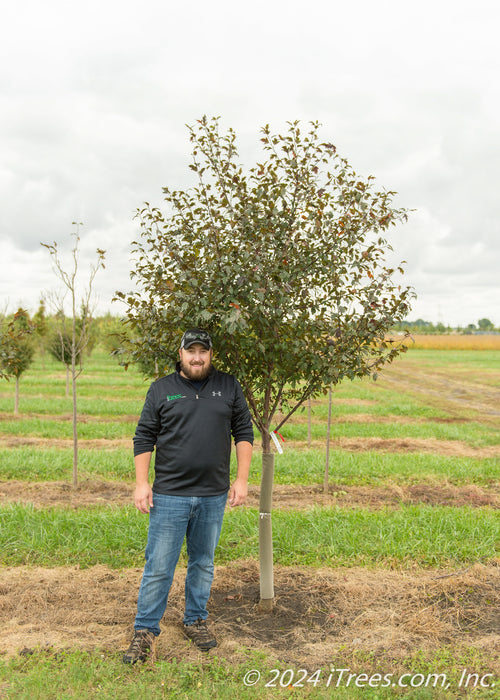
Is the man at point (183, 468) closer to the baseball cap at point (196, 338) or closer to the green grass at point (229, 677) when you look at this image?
the baseball cap at point (196, 338)

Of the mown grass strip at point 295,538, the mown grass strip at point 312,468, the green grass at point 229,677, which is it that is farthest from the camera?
the mown grass strip at point 312,468

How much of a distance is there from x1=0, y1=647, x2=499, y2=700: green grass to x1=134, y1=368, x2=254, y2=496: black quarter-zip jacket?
46.2 inches

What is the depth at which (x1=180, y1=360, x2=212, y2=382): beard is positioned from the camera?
4086 millimetres

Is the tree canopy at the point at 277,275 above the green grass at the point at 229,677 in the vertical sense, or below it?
above

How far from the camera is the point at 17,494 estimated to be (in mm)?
8781

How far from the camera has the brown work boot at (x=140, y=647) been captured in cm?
385

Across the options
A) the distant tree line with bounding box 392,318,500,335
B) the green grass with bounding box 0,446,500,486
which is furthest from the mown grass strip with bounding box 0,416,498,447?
the distant tree line with bounding box 392,318,500,335

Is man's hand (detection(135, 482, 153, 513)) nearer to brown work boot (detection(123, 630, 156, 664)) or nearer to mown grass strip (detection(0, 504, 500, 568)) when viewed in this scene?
brown work boot (detection(123, 630, 156, 664))

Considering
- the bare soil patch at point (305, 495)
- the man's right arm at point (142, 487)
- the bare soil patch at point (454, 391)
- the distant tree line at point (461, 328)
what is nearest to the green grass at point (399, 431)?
the bare soil patch at point (454, 391)

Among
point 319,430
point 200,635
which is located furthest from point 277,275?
point 319,430

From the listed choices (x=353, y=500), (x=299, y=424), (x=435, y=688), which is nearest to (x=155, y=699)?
(x=435, y=688)

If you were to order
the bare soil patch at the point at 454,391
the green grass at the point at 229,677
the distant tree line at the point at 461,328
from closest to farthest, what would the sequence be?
the green grass at the point at 229,677 < the bare soil patch at the point at 454,391 < the distant tree line at the point at 461,328

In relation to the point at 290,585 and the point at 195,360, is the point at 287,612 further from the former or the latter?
the point at 195,360

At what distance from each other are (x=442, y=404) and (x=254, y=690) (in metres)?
21.1
